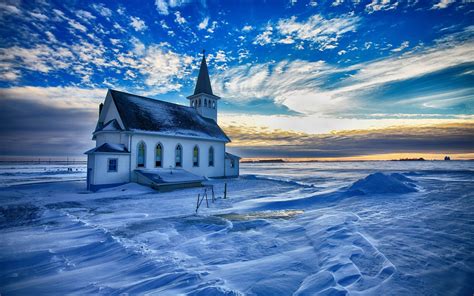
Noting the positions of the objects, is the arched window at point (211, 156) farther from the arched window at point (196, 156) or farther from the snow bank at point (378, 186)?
the snow bank at point (378, 186)

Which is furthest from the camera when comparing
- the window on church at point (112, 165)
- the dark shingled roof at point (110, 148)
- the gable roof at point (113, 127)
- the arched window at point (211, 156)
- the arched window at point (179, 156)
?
the arched window at point (211, 156)

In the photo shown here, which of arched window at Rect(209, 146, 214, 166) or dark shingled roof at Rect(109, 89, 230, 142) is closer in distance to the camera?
dark shingled roof at Rect(109, 89, 230, 142)

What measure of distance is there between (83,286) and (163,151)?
19.2 m

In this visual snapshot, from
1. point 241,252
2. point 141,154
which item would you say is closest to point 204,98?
point 141,154

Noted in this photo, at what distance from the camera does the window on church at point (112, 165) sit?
18995 millimetres

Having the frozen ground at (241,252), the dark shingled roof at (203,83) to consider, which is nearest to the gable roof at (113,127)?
the frozen ground at (241,252)

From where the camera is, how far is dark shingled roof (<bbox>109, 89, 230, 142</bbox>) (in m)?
21.4

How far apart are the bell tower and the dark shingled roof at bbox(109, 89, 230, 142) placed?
182 cm

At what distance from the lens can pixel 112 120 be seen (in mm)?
21500

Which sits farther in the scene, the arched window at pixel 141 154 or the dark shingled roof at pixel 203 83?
the dark shingled roof at pixel 203 83

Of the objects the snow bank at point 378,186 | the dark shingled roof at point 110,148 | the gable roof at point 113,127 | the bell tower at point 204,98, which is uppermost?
the bell tower at point 204,98

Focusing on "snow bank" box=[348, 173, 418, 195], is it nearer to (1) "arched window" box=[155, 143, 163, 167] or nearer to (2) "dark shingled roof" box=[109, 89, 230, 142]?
(1) "arched window" box=[155, 143, 163, 167]

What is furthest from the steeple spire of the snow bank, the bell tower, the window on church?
the snow bank

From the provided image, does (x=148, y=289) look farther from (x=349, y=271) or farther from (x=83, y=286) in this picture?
(x=349, y=271)
